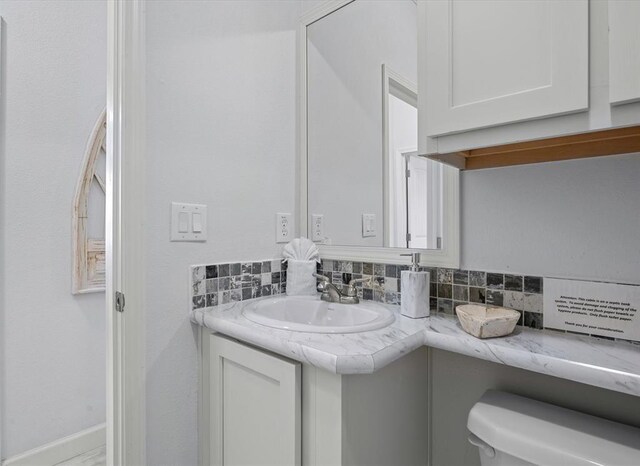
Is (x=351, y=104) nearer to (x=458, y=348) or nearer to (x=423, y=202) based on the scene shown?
(x=423, y=202)

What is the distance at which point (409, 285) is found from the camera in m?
1.01

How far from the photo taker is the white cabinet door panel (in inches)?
23.4

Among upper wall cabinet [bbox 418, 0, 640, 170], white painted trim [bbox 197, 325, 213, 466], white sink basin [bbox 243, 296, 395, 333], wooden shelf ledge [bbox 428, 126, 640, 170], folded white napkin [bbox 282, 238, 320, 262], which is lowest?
white painted trim [bbox 197, 325, 213, 466]

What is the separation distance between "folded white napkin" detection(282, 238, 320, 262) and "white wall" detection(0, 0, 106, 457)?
41.9 inches

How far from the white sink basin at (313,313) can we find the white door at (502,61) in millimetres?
541

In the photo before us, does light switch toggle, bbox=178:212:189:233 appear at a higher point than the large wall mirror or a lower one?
lower

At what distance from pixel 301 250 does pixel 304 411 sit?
64cm

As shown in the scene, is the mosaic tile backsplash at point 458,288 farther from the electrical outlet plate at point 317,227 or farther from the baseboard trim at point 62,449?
the baseboard trim at point 62,449

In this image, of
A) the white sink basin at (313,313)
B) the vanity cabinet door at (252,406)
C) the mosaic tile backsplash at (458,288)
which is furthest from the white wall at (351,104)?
the vanity cabinet door at (252,406)

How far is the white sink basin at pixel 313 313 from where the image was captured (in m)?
0.99

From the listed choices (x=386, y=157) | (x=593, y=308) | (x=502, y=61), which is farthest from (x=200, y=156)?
(x=593, y=308)

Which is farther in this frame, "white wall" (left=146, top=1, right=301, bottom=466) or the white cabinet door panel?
"white wall" (left=146, top=1, right=301, bottom=466)

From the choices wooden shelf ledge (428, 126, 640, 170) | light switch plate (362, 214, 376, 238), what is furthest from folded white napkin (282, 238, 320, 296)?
wooden shelf ledge (428, 126, 640, 170)

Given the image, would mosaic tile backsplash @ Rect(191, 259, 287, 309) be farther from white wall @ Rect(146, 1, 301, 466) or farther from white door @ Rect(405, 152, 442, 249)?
white door @ Rect(405, 152, 442, 249)
